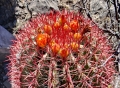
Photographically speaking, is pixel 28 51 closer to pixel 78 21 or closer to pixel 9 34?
pixel 78 21

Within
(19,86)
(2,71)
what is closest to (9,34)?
(2,71)

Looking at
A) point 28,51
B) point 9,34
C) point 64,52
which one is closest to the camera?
point 64,52

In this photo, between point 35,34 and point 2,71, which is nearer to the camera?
point 35,34

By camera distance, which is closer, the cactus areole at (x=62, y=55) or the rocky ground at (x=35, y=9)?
the cactus areole at (x=62, y=55)

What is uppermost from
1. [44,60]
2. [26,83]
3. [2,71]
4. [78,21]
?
[78,21]

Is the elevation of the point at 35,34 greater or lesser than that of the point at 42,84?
greater

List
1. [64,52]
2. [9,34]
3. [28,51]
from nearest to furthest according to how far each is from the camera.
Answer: [64,52]
[28,51]
[9,34]

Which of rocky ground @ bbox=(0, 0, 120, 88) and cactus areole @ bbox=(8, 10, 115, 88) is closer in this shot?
cactus areole @ bbox=(8, 10, 115, 88)

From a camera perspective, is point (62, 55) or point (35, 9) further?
point (35, 9)
